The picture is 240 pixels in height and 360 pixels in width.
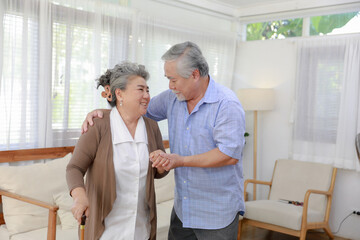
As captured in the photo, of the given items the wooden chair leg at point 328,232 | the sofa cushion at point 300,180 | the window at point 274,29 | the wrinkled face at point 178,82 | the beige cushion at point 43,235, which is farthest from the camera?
the window at point 274,29

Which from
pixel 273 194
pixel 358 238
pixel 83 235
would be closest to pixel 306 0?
pixel 273 194

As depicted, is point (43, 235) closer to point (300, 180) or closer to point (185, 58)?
point (185, 58)

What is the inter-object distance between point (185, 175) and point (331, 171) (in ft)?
10.3

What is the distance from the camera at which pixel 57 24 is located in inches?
156

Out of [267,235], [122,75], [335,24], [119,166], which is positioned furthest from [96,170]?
[335,24]


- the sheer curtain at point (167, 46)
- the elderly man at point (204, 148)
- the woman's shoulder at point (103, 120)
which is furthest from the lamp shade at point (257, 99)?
the woman's shoulder at point (103, 120)

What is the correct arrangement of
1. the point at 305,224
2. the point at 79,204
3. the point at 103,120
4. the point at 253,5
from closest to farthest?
the point at 79,204
the point at 103,120
the point at 305,224
the point at 253,5

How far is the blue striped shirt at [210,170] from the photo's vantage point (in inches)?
85.4

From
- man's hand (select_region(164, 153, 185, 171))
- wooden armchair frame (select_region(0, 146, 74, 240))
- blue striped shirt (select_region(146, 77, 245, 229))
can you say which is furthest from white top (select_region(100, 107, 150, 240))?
wooden armchair frame (select_region(0, 146, 74, 240))

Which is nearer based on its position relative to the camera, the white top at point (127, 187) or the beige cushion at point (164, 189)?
the white top at point (127, 187)

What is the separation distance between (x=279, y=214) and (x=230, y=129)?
8.58 ft

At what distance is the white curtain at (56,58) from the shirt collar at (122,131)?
191cm

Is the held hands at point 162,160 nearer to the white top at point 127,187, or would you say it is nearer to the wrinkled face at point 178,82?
the white top at point 127,187

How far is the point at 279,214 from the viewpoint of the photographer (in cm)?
445
